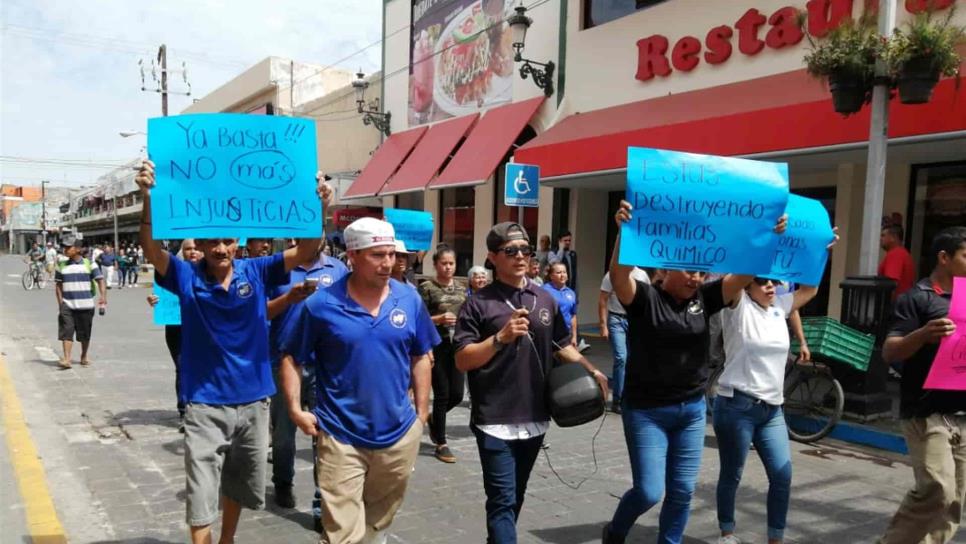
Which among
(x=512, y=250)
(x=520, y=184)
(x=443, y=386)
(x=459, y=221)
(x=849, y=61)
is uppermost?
(x=849, y=61)

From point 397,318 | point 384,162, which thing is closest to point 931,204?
point 397,318

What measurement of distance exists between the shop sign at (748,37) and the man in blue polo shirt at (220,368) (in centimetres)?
717

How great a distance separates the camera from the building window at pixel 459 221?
704 inches

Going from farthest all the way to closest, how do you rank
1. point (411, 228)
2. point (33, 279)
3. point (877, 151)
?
point (33, 279), point (411, 228), point (877, 151)

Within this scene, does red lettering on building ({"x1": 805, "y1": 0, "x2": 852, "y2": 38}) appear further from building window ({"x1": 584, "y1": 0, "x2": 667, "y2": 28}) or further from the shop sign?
building window ({"x1": 584, "y1": 0, "x2": 667, "y2": 28})

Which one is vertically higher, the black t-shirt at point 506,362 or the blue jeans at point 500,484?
the black t-shirt at point 506,362

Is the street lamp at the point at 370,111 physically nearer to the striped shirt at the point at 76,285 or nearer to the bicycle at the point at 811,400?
the striped shirt at the point at 76,285

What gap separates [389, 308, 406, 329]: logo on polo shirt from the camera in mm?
3229

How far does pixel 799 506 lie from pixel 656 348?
7.57ft

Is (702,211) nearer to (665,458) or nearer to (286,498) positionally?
(665,458)

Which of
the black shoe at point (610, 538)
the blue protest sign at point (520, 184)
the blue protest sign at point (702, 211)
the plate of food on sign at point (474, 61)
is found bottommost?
the black shoe at point (610, 538)

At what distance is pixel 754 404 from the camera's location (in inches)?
153

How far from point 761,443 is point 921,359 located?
2.97 feet

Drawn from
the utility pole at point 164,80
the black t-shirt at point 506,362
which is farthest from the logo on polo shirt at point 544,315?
the utility pole at point 164,80
